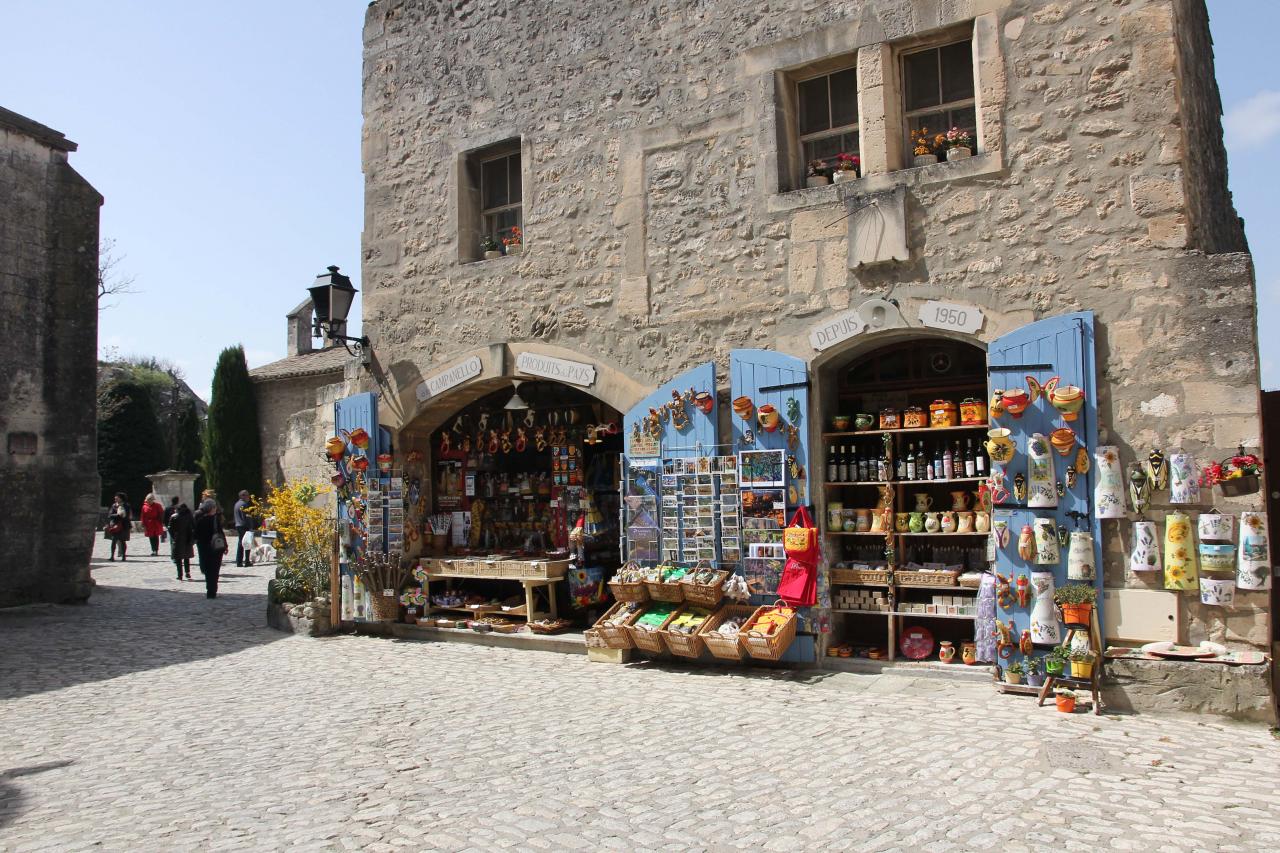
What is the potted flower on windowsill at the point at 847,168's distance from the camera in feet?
23.5

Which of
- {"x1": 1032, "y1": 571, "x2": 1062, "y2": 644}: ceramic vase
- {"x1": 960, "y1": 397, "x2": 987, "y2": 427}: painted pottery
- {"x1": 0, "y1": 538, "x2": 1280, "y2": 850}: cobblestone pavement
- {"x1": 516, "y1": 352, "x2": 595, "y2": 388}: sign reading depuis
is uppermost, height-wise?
{"x1": 516, "y1": 352, "x2": 595, "y2": 388}: sign reading depuis

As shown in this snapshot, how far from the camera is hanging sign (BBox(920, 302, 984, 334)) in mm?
6520

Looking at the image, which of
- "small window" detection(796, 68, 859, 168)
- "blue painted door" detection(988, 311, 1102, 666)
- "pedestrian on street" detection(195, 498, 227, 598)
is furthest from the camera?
"pedestrian on street" detection(195, 498, 227, 598)

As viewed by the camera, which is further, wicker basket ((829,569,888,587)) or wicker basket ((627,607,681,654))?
wicker basket ((627,607,681,654))

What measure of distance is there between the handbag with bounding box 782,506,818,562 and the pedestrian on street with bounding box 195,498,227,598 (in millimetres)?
8341

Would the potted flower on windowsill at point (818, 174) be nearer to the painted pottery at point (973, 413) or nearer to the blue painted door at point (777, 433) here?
the blue painted door at point (777, 433)

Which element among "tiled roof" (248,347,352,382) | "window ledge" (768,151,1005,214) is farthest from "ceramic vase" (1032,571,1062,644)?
"tiled roof" (248,347,352,382)

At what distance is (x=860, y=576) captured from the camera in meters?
7.21

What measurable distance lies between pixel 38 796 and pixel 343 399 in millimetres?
5550

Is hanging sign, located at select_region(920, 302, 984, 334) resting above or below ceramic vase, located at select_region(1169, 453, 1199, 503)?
above

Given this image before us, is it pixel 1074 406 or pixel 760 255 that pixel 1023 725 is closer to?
pixel 1074 406

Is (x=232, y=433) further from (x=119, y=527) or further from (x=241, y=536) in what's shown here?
(x=241, y=536)

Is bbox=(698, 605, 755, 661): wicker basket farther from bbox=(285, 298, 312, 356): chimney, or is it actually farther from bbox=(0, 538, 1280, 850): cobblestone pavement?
bbox=(285, 298, 312, 356): chimney

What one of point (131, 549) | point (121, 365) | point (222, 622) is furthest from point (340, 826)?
point (121, 365)
